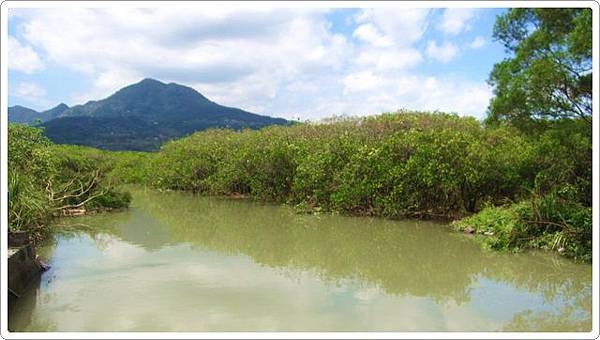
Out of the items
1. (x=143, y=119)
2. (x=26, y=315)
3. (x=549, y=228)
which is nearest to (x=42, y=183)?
(x=26, y=315)

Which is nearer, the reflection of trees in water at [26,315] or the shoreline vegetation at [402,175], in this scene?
the reflection of trees in water at [26,315]

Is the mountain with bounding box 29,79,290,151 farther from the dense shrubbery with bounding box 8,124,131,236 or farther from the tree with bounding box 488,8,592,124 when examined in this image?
the tree with bounding box 488,8,592,124

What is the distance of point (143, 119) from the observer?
12538 centimetres

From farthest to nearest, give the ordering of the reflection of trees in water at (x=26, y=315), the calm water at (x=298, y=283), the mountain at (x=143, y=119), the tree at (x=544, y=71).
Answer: the mountain at (x=143, y=119)
the tree at (x=544, y=71)
the calm water at (x=298, y=283)
the reflection of trees in water at (x=26, y=315)

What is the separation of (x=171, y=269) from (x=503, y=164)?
27.1 ft

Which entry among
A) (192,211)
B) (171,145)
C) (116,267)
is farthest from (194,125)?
(116,267)

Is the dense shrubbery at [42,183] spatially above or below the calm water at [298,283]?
above

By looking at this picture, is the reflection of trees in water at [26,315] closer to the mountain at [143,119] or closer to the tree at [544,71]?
the tree at [544,71]

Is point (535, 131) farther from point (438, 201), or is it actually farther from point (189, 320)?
point (189, 320)

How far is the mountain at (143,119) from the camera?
78.8m

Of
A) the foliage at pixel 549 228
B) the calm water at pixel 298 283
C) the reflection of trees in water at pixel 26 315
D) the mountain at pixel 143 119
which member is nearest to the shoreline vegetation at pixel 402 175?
the foliage at pixel 549 228

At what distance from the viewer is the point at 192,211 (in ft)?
56.6

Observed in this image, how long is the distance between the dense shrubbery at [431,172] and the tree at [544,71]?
1.71ft

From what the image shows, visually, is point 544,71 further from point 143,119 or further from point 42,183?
point 143,119
